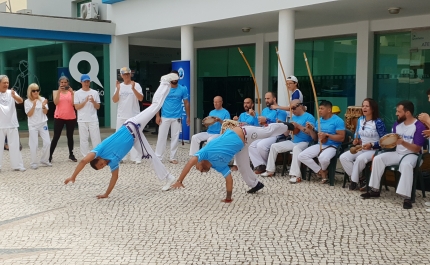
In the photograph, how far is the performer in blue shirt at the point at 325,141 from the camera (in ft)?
27.8

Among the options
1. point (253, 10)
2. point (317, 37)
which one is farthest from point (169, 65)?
point (253, 10)

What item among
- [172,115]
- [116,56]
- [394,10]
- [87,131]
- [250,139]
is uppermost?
[394,10]

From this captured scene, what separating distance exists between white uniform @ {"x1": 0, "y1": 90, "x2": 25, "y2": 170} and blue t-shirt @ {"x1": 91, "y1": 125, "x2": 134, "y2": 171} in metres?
3.34

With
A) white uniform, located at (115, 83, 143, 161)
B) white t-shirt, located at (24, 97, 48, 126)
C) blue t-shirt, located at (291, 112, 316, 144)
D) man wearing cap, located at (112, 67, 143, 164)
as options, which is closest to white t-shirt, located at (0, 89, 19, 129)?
white t-shirt, located at (24, 97, 48, 126)

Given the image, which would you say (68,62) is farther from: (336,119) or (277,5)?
(336,119)

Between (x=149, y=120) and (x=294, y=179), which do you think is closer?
(x=149, y=120)

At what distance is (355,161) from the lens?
310 inches

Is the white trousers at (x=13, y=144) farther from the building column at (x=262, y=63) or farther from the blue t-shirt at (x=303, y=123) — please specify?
the building column at (x=262, y=63)

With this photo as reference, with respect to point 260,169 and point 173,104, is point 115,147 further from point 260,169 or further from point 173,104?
point 173,104

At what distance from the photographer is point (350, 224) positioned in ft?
20.3

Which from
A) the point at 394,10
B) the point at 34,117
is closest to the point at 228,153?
the point at 34,117

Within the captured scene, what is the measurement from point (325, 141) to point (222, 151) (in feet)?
7.47

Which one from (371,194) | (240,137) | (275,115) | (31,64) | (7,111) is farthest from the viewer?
(31,64)

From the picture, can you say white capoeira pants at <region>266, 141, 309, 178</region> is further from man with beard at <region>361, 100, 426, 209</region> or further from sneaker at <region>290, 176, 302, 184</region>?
man with beard at <region>361, 100, 426, 209</region>
